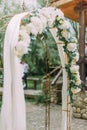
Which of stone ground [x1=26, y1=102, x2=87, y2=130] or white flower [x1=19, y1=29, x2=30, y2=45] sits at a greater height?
white flower [x1=19, y1=29, x2=30, y2=45]

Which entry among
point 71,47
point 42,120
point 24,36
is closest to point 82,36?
point 42,120

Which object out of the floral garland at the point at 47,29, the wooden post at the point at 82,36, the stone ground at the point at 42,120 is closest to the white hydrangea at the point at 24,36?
the floral garland at the point at 47,29

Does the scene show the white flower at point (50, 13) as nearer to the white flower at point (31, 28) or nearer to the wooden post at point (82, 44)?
the white flower at point (31, 28)

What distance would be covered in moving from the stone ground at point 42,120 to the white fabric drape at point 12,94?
3.92 m

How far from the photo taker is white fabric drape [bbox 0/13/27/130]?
3.87 meters

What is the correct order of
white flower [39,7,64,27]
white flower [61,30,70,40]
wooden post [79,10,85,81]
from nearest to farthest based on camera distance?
white flower [39,7,64,27], white flower [61,30,70,40], wooden post [79,10,85,81]

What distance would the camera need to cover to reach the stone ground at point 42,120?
309 inches

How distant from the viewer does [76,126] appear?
781 cm

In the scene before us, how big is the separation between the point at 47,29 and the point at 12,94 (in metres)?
1.28

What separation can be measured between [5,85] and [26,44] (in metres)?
0.52

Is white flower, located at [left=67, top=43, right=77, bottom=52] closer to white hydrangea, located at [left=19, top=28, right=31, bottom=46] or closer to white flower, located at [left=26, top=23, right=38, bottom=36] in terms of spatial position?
white flower, located at [left=26, top=23, right=38, bottom=36]

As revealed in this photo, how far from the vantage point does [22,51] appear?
3957 mm

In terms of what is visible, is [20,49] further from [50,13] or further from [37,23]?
[50,13]

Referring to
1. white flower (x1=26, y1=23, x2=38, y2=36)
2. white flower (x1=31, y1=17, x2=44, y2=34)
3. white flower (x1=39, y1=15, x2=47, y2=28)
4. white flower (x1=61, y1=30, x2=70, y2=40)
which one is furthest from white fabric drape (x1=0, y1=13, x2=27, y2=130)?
white flower (x1=61, y1=30, x2=70, y2=40)
